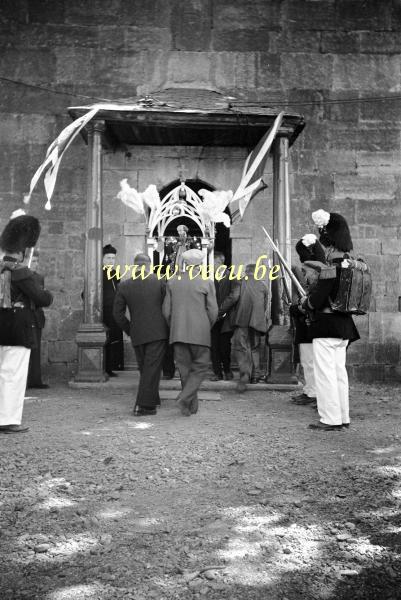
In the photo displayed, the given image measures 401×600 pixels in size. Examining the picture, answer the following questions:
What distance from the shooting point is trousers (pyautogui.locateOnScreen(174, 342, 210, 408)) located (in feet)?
21.2

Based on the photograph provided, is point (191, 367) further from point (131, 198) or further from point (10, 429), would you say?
point (131, 198)

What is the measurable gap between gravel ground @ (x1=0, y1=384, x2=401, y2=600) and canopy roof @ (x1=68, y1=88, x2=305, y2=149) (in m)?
4.46

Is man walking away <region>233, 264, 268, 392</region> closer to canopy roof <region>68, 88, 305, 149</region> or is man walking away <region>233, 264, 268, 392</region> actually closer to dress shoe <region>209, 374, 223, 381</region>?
dress shoe <region>209, 374, 223, 381</region>

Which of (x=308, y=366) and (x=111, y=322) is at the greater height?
(x=111, y=322)

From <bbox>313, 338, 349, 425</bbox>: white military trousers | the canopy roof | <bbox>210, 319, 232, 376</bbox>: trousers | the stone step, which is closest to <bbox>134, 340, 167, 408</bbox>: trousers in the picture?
the stone step

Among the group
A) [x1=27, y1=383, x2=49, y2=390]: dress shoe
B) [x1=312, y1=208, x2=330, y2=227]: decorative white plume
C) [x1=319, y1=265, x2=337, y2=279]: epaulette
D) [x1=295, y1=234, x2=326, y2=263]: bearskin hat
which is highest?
[x1=312, y1=208, x2=330, y2=227]: decorative white plume

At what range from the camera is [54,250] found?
33.2 ft

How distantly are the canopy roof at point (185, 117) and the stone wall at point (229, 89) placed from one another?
86 centimetres

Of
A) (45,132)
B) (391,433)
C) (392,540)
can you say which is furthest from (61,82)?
(392,540)

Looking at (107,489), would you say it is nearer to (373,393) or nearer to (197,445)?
(197,445)

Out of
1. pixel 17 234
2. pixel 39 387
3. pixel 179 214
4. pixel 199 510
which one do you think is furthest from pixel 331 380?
pixel 179 214

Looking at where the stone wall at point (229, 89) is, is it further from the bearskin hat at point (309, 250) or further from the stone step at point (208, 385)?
the bearskin hat at point (309, 250)

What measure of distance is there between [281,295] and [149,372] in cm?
299

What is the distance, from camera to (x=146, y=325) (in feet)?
21.6
